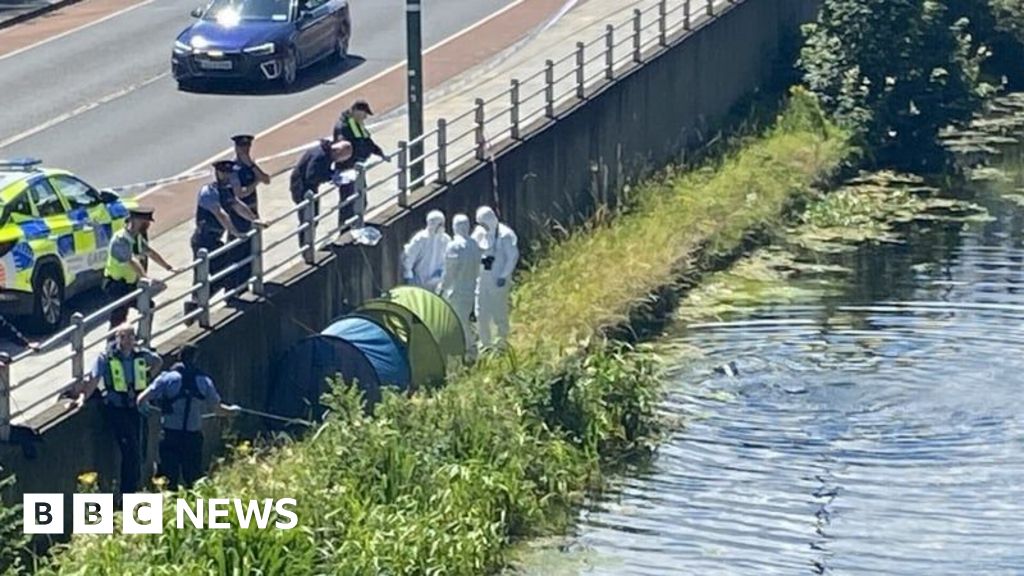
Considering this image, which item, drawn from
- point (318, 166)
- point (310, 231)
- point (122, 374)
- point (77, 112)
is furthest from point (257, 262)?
point (77, 112)

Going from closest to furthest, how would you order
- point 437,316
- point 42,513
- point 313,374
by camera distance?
point 42,513 < point 313,374 < point 437,316

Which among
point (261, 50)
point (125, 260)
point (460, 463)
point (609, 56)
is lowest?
point (261, 50)

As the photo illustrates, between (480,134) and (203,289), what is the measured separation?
7.45 metres

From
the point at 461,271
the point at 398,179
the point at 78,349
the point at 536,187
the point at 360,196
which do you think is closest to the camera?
the point at 78,349

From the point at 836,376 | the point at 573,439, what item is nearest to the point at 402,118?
the point at 836,376

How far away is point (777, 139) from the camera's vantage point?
34.5 meters

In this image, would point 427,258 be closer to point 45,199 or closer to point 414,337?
point 414,337

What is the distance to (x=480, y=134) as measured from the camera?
2588 centimetres

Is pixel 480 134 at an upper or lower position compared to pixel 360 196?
lower

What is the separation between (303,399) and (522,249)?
7.15 metres

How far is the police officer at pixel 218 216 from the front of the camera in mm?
20594

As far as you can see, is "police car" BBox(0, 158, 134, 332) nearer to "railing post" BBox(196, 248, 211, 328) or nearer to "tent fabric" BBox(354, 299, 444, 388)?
"railing post" BBox(196, 248, 211, 328)

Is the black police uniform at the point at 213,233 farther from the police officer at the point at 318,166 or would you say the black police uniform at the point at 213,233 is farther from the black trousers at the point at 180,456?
the black trousers at the point at 180,456

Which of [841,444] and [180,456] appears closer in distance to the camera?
[180,456]
